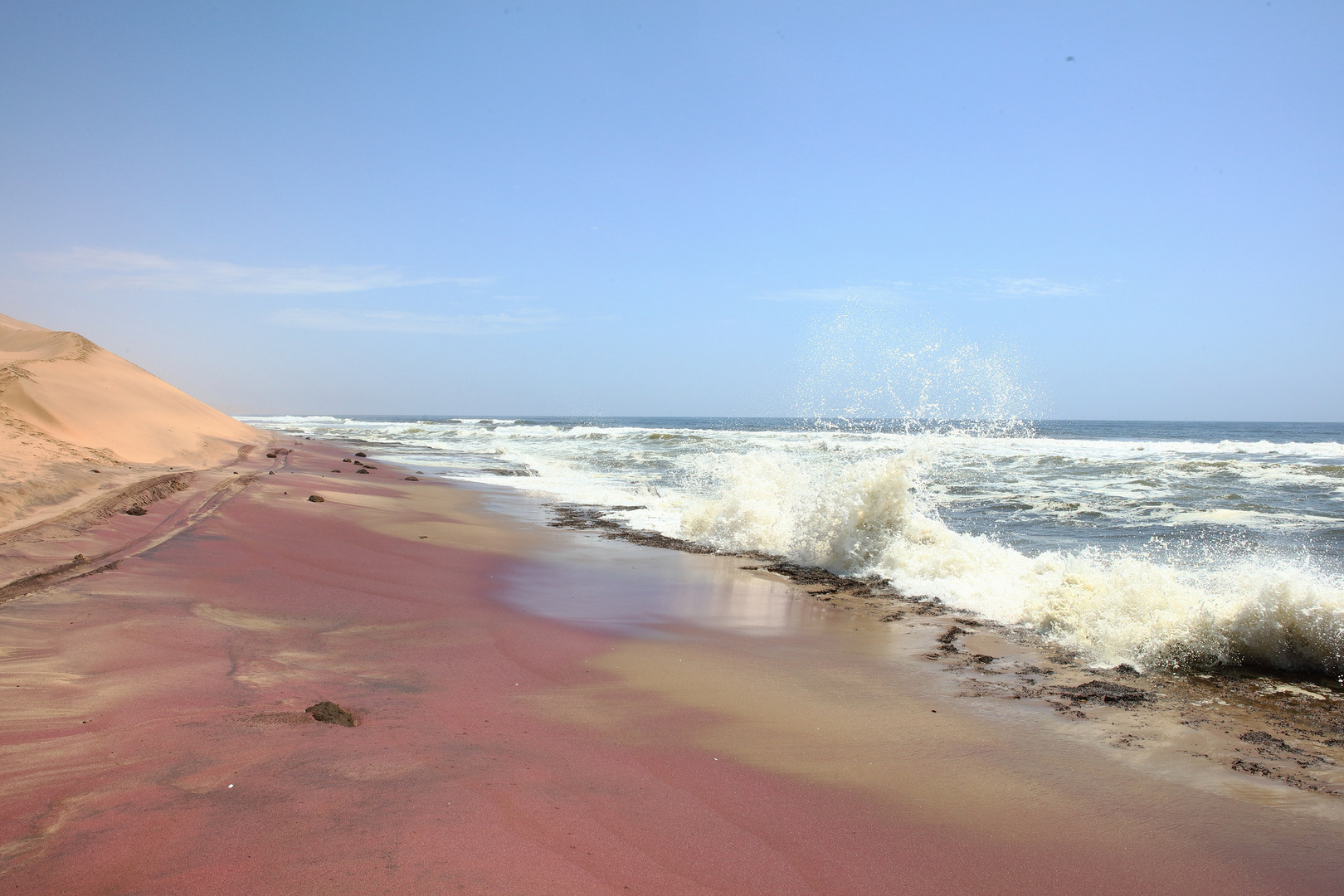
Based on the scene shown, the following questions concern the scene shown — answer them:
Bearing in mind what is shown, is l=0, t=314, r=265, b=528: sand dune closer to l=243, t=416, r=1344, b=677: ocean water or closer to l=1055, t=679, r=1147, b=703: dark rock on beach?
l=243, t=416, r=1344, b=677: ocean water

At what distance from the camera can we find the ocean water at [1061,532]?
17.2ft

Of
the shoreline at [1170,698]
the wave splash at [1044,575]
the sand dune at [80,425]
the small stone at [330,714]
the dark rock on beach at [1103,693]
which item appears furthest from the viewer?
the sand dune at [80,425]

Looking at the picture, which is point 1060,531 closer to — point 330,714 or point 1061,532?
point 1061,532

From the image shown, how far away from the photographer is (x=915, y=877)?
8.54 ft

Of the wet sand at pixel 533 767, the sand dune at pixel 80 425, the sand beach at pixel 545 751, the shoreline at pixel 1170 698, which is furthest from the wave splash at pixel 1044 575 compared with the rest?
the sand dune at pixel 80 425

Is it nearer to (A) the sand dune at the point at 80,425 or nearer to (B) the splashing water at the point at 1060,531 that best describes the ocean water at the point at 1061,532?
(B) the splashing water at the point at 1060,531

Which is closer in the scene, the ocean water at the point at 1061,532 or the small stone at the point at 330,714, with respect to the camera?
the small stone at the point at 330,714

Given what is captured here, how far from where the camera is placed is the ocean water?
207 inches

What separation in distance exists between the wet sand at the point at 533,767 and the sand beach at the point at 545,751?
0.01 meters

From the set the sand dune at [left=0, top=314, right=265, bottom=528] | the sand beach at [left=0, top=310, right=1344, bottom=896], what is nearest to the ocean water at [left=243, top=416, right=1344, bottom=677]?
the sand beach at [left=0, top=310, right=1344, bottom=896]

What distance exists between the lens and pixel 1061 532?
11.0 meters

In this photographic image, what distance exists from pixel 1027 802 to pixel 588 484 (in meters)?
15.1

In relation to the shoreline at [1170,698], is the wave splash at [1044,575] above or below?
above

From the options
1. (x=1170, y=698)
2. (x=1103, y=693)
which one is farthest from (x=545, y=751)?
(x=1170, y=698)
